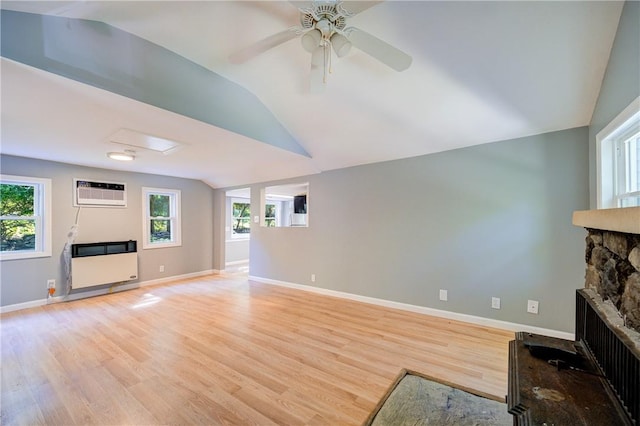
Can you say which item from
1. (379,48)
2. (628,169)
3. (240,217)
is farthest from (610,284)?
(240,217)

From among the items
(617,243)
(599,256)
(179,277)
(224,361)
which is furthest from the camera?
(179,277)

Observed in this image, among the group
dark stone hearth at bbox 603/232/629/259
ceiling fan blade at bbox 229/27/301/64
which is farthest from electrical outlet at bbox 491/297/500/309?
ceiling fan blade at bbox 229/27/301/64

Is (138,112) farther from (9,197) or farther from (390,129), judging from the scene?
(9,197)

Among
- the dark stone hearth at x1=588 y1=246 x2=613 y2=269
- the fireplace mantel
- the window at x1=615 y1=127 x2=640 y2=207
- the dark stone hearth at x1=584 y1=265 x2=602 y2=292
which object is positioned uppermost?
the window at x1=615 y1=127 x2=640 y2=207

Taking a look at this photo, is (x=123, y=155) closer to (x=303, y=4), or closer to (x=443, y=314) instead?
(x=303, y=4)

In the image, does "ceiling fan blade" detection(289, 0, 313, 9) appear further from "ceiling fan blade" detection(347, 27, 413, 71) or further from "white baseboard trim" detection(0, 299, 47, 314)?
"white baseboard trim" detection(0, 299, 47, 314)

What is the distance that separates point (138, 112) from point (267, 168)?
2.48 meters

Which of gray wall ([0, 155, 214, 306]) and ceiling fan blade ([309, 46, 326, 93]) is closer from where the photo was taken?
ceiling fan blade ([309, 46, 326, 93])

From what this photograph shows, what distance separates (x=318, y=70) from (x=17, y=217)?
5.02m

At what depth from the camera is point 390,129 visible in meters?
3.18

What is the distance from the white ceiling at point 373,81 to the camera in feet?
5.88

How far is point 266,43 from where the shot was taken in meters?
1.70

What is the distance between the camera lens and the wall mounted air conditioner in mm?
4336

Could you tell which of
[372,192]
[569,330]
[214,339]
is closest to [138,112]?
[214,339]
